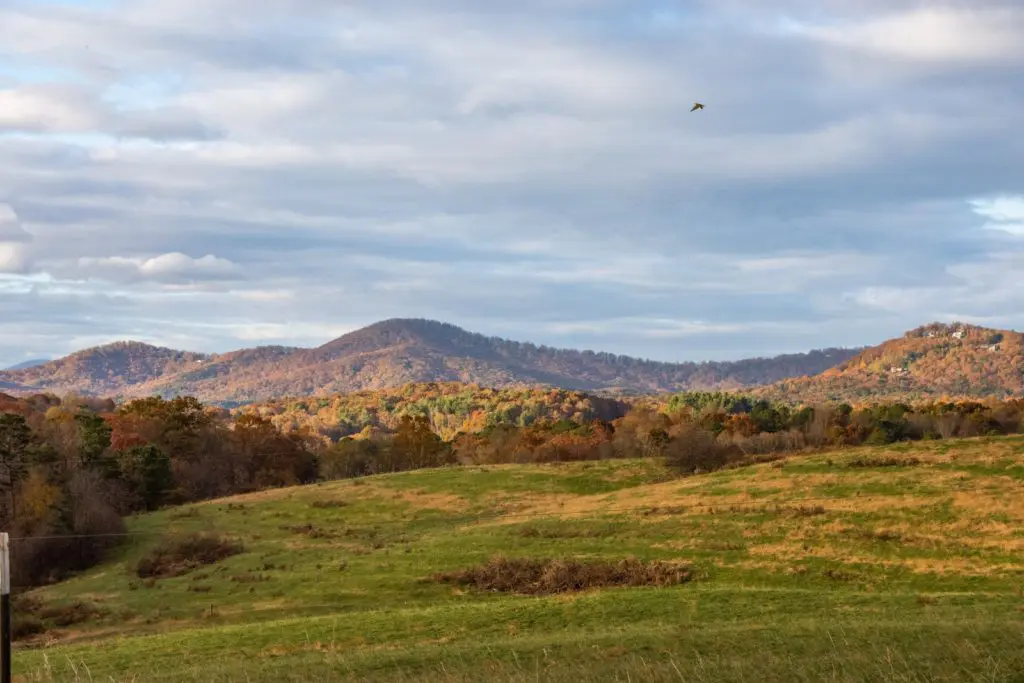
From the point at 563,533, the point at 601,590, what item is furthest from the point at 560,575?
the point at 563,533

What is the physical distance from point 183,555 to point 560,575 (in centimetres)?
2801

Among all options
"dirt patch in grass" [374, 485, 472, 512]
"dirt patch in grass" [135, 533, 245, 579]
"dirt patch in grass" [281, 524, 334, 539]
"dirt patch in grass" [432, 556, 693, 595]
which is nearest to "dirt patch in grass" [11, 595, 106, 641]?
"dirt patch in grass" [135, 533, 245, 579]

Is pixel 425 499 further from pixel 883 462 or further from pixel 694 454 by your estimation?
pixel 883 462

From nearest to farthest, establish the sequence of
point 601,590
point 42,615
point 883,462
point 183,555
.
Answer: point 601,590, point 42,615, point 183,555, point 883,462

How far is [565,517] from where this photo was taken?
58.9m

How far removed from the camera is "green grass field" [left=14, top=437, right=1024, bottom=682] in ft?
66.2

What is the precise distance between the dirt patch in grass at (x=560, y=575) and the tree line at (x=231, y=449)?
33.4 metres

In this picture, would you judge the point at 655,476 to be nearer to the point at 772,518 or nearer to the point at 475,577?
the point at 772,518

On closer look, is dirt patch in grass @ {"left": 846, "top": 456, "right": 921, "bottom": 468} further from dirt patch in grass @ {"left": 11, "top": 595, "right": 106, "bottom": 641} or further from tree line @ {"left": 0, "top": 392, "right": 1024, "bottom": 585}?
dirt patch in grass @ {"left": 11, "top": 595, "right": 106, "bottom": 641}

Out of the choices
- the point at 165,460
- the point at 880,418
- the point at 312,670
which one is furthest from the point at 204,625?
the point at 880,418

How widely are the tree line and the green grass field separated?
5.43m

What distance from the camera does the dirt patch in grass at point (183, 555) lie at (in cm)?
5625

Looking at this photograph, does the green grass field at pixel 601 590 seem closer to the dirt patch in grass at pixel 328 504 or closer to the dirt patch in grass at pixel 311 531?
the dirt patch in grass at pixel 311 531

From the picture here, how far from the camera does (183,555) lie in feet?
193
